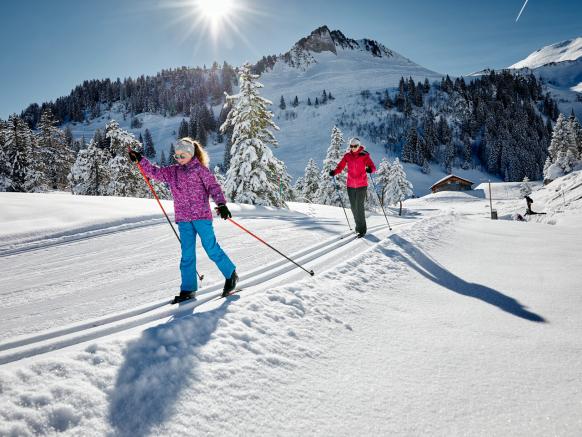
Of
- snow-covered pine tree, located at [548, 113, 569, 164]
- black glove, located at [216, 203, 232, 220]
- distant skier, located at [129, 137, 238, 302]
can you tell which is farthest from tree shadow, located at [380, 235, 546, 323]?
snow-covered pine tree, located at [548, 113, 569, 164]

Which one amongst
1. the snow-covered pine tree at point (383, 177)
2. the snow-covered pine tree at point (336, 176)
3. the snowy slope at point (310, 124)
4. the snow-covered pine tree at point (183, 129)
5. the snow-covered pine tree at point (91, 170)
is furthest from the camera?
the snow-covered pine tree at point (183, 129)

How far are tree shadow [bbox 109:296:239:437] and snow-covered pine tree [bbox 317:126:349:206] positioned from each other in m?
29.8

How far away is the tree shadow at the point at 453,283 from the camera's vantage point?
3.59 meters

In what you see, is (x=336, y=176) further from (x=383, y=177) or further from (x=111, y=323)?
(x=111, y=323)

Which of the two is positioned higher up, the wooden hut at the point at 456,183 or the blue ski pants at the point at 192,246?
the blue ski pants at the point at 192,246

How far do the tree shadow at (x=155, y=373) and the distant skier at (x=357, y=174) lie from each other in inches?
220

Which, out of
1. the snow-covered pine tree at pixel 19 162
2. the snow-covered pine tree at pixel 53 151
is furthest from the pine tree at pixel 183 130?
the snow-covered pine tree at pixel 19 162

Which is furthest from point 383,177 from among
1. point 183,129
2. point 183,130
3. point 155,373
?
point 183,130

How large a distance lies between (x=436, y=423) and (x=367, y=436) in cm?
43

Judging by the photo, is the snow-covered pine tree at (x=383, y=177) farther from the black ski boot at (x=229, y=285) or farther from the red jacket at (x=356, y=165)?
the black ski boot at (x=229, y=285)

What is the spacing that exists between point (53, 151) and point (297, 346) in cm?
5141

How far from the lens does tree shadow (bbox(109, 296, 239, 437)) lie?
1780 millimetres

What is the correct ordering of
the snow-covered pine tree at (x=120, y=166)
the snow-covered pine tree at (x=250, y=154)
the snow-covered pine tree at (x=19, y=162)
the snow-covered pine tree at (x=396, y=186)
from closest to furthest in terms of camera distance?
the snow-covered pine tree at (x=250, y=154)
the snow-covered pine tree at (x=120, y=166)
the snow-covered pine tree at (x=19, y=162)
the snow-covered pine tree at (x=396, y=186)

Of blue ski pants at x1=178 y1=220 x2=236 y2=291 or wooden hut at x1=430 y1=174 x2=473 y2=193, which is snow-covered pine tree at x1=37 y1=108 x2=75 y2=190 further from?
wooden hut at x1=430 y1=174 x2=473 y2=193
